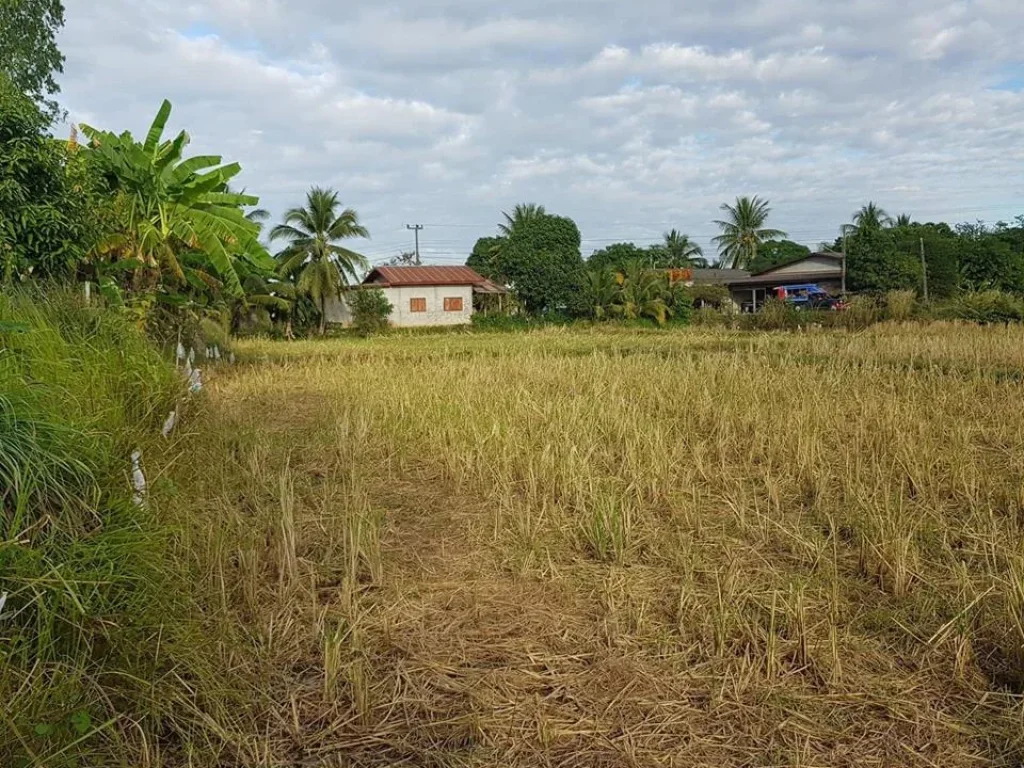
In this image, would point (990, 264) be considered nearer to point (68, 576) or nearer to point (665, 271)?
point (665, 271)

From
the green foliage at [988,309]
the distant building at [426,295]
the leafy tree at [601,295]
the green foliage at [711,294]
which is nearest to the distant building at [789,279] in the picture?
the green foliage at [711,294]

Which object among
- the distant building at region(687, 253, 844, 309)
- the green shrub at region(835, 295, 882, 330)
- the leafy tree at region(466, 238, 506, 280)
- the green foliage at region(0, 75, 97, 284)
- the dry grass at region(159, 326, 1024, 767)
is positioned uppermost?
the leafy tree at region(466, 238, 506, 280)

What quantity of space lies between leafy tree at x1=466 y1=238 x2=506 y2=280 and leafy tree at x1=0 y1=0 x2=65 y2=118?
2855cm

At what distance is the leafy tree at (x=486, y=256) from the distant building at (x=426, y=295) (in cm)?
837

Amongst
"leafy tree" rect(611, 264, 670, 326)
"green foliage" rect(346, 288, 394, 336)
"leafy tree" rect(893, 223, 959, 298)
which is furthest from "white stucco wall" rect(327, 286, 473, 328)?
"leafy tree" rect(893, 223, 959, 298)

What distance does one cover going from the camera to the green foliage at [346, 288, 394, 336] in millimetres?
29703

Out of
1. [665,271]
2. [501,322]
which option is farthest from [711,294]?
[501,322]

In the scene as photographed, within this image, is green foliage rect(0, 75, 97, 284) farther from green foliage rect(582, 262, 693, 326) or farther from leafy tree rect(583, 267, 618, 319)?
leafy tree rect(583, 267, 618, 319)

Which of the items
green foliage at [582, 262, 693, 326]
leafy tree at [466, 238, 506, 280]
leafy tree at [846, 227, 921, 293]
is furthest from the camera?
leafy tree at [466, 238, 506, 280]

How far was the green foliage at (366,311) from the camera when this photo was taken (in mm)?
29703

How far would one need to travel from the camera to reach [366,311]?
2991cm

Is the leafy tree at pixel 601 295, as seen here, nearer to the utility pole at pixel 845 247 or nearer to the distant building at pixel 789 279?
the distant building at pixel 789 279

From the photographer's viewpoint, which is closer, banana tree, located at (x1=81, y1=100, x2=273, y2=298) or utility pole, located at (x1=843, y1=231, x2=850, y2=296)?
banana tree, located at (x1=81, y1=100, x2=273, y2=298)

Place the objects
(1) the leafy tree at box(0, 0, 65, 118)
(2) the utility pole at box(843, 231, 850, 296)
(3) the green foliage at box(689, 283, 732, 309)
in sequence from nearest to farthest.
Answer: (1) the leafy tree at box(0, 0, 65, 118) → (2) the utility pole at box(843, 231, 850, 296) → (3) the green foliage at box(689, 283, 732, 309)
